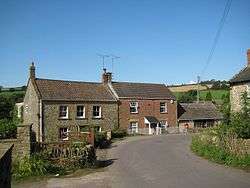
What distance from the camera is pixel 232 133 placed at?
2252 centimetres

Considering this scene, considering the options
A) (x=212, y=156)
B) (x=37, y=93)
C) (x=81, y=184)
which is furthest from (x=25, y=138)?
(x=37, y=93)

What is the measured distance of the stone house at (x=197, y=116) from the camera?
5394cm

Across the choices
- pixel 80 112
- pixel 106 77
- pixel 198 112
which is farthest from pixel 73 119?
pixel 198 112

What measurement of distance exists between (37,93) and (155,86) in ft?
65.7

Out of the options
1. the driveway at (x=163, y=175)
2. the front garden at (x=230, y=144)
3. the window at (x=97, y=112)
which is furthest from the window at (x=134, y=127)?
the driveway at (x=163, y=175)

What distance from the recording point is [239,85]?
3553 cm

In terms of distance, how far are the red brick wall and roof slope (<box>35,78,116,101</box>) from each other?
A: 2.25 m

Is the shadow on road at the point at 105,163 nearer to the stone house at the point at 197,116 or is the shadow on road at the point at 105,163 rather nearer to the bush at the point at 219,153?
the bush at the point at 219,153

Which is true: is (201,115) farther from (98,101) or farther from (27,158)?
(27,158)

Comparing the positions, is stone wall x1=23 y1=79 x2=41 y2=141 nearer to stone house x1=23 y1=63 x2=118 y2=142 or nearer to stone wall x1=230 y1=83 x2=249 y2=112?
stone house x1=23 y1=63 x2=118 y2=142

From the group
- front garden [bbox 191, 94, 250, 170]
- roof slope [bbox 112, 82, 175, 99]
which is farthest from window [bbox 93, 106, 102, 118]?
front garden [bbox 191, 94, 250, 170]

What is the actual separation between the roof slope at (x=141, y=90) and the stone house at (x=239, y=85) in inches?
640

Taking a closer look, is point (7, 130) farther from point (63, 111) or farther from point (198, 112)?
point (198, 112)

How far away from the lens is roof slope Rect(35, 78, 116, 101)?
139 feet
